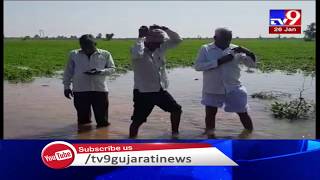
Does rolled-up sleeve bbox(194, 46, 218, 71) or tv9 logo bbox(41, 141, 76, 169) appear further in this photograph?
tv9 logo bbox(41, 141, 76, 169)

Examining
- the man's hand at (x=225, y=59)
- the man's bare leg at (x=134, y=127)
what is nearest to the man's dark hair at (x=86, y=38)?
the man's bare leg at (x=134, y=127)

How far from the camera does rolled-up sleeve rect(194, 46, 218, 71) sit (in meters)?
2.39

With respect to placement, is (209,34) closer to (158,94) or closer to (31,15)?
(158,94)

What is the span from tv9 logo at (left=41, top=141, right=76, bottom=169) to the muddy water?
82 millimetres

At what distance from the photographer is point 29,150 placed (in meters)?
2.53

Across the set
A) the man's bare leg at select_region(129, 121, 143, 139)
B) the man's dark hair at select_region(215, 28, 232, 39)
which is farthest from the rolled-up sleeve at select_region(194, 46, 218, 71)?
the man's bare leg at select_region(129, 121, 143, 139)

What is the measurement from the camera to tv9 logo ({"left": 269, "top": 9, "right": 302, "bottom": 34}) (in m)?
2.38

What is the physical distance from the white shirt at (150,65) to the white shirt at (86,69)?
166mm

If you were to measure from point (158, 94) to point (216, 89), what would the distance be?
1.22 feet

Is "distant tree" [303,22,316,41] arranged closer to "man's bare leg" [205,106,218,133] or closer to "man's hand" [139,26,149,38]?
"man's bare leg" [205,106,218,133]

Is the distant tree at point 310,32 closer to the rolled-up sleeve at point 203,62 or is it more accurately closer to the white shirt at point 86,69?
the rolled-up sleeve at point 203,62

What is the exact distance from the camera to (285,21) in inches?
94.0

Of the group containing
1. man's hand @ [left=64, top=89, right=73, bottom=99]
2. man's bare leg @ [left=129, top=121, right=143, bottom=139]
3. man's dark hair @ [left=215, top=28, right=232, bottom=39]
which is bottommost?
man's bare leg @ [left=129, top=121, right=143, bottom=139]

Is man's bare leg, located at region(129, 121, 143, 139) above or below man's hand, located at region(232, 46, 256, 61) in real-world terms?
below
